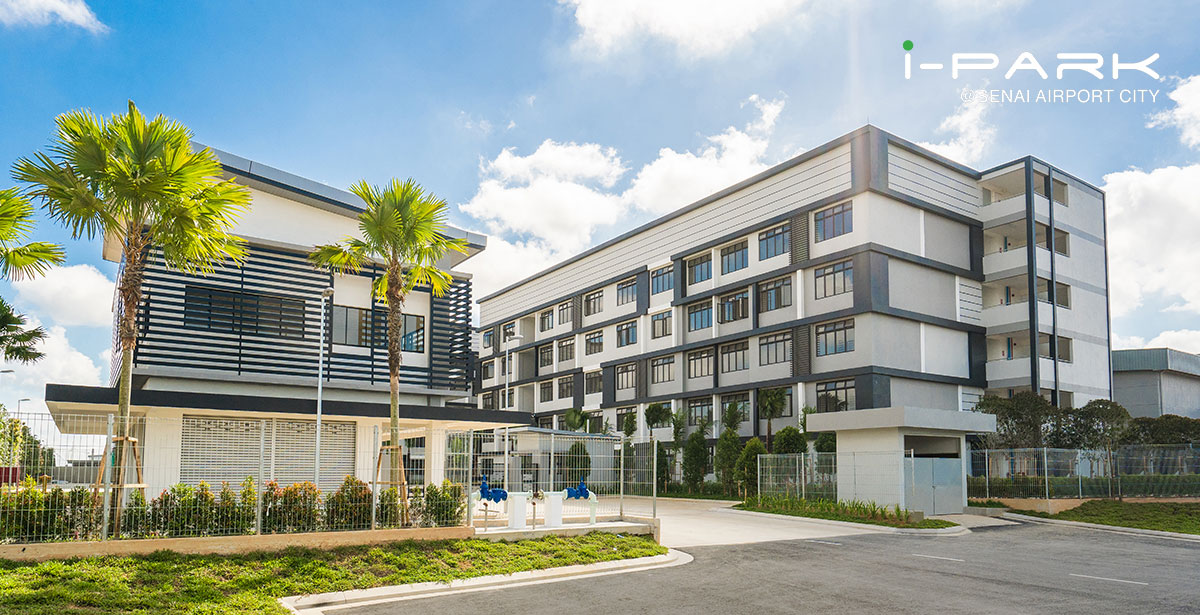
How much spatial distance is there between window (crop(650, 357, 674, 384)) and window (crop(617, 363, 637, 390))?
1.64m

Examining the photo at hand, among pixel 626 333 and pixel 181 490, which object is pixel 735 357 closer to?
pixel 626 333

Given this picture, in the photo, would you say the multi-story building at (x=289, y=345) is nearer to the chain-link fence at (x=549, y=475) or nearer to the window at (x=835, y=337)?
the chain-link fence at (x=549, y=475)

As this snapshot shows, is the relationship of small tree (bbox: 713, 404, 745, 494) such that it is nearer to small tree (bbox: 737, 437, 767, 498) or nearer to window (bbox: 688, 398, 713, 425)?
window (bbox: 688, 398, 713, 425)

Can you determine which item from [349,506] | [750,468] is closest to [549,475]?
[349,506]

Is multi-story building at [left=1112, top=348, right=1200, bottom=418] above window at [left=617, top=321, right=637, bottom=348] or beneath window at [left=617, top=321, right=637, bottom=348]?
beneath

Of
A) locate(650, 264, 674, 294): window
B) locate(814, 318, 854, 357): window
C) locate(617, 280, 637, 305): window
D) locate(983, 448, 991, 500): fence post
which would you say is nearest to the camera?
locate(983, 448, 991, 500): fence post

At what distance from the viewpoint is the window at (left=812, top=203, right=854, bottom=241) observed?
45562 millimetres

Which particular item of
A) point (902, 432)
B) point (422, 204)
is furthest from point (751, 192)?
point (422, 204)

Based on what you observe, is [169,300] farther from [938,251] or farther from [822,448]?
[938,251]

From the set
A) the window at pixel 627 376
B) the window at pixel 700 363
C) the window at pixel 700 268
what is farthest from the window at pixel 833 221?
the window at pixel 627 376

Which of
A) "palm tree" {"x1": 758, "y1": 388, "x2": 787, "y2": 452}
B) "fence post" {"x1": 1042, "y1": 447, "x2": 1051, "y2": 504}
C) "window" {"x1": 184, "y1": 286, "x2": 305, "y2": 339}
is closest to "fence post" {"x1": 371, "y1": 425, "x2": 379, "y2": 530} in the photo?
"window" {"x1": 184, "y1": 286, "x2": 305, "y2": 339}

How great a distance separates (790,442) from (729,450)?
5549 mm

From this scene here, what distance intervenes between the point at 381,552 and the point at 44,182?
28.5ft

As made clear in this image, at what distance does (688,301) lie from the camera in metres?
56.9
